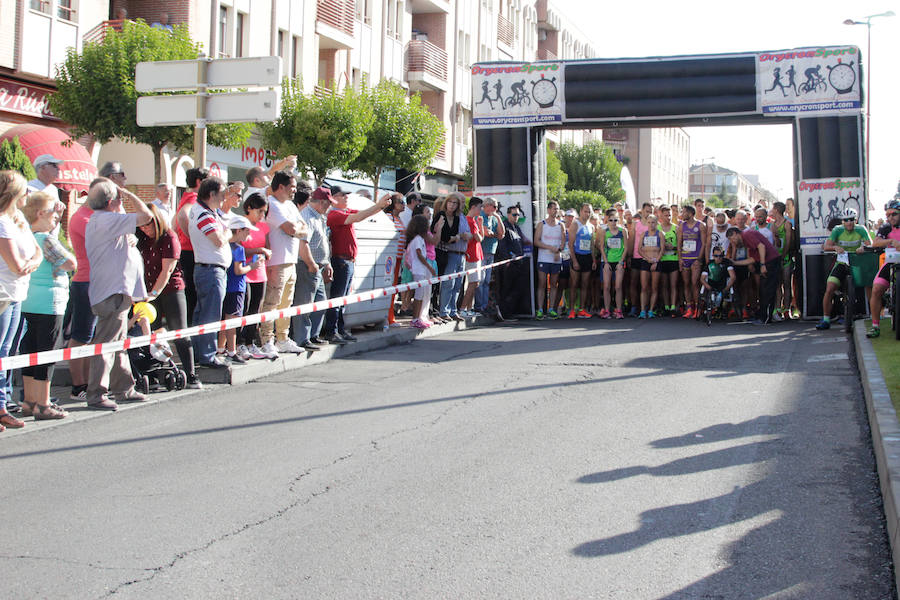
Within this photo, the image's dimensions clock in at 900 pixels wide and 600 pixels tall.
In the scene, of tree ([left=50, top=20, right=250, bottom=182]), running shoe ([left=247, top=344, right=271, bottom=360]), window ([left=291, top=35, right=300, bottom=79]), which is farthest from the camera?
window ([left=291, top=35, right=300, bottom=79])

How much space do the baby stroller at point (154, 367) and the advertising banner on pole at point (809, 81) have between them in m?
10.9

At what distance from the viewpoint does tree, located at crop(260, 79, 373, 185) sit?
28.1 metres

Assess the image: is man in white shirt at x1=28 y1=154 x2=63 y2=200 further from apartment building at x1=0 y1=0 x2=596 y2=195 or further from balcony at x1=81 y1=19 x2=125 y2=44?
balcony at x1=81 y1=19 x2=125 y2=44

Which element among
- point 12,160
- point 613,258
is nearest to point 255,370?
point 613,258

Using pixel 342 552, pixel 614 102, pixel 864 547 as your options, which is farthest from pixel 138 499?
pixel 614 102

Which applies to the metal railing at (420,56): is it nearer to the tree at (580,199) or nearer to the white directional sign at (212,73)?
the tree at (580,199)

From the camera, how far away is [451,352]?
12242mm

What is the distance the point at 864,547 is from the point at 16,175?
5.68m

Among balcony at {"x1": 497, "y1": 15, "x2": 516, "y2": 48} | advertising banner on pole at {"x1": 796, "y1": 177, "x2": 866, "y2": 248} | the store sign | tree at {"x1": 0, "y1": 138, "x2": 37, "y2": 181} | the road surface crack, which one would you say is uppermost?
balcony at {"x1": 497, "y1": 15, "x2": 516, "y2": 48}

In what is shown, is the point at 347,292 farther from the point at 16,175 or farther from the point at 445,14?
the point at 445,14

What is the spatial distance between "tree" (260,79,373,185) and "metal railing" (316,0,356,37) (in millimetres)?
6770

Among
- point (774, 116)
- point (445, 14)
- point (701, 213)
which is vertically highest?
point (445, 14)

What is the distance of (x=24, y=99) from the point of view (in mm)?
22578

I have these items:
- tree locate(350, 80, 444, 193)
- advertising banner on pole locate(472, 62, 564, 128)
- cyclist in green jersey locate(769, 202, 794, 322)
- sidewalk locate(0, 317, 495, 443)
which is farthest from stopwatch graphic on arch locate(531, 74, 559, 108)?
tree locate(350, 80, 444, 193)
